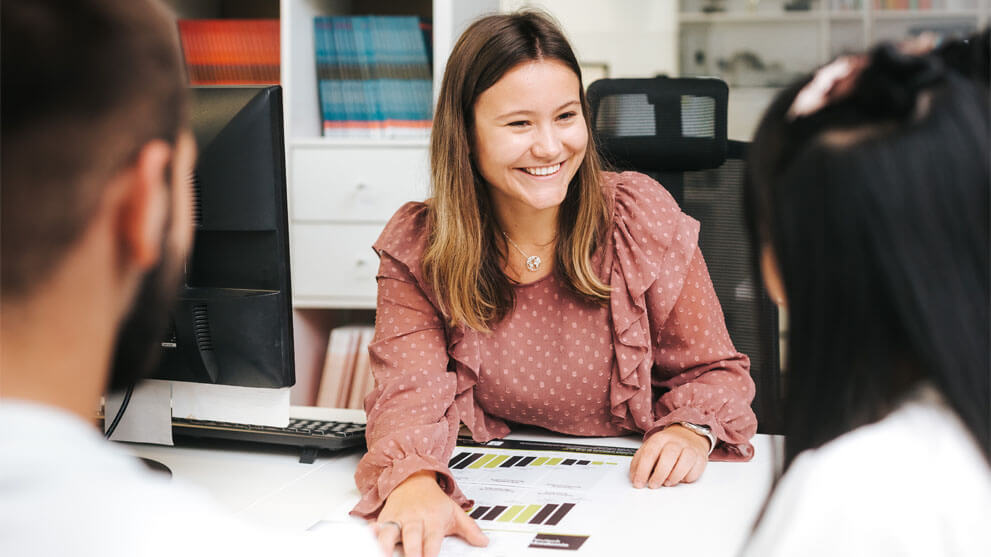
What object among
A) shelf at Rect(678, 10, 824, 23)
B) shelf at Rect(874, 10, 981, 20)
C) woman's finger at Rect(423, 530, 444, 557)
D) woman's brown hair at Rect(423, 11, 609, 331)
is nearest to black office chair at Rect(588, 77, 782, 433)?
woman's brown hair at Rect(423, 11, 609, 331)

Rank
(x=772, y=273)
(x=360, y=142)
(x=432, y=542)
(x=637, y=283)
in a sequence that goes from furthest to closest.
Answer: (x=360, y=142) → (x=637, y=283) → (x=432, y=542) → (x=772, y=273)

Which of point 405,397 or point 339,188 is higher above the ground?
point 339,188

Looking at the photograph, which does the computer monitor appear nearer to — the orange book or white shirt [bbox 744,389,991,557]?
white shirt [bbox 744,389,991,557]

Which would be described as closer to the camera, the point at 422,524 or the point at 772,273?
the point at 772,273

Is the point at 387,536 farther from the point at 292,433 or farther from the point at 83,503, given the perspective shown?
the point at 83,503

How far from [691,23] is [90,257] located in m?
3.26

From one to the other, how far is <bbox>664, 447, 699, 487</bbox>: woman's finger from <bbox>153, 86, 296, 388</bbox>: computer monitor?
1.60 ft

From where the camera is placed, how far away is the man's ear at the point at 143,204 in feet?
1.61

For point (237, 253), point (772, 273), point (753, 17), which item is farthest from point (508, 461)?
point (753, 17)

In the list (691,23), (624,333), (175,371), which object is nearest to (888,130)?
(624,333)

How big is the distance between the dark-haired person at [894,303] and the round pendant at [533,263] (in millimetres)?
798

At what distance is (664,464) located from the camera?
114cm

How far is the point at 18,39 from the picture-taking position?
0.45 m

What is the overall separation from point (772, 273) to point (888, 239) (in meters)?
0.13
